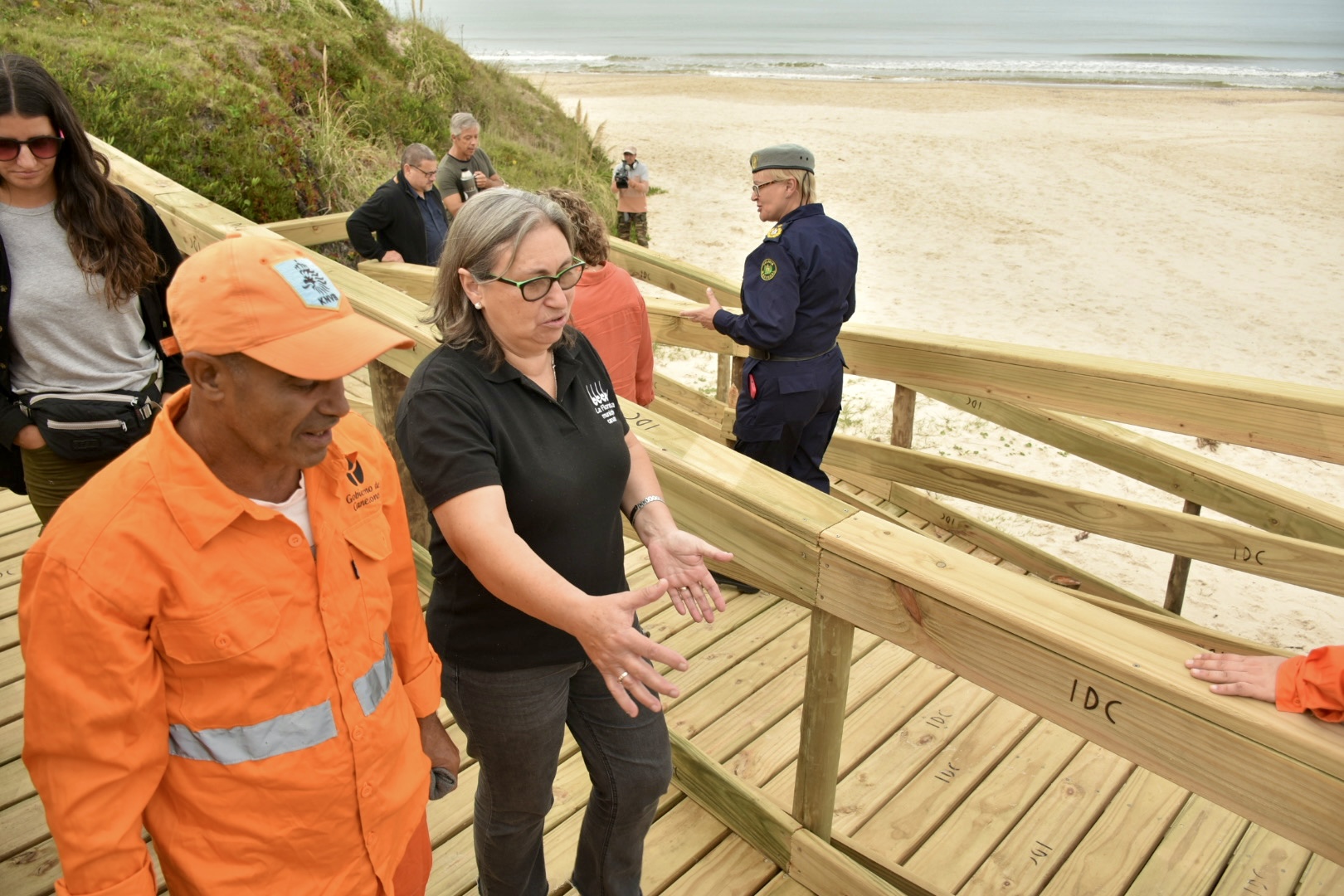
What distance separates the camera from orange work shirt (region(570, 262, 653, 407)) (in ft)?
11.3

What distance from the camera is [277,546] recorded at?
1432 millimetres

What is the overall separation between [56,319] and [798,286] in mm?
2545

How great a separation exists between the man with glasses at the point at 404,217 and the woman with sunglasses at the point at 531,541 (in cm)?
390

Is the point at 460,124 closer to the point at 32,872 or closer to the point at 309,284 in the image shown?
the point at 32,872

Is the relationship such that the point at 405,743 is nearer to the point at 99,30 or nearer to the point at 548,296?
the point at 548,296

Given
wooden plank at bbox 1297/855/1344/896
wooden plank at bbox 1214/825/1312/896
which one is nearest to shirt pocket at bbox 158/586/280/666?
wooden plank at bbox 1214/825/1312/896

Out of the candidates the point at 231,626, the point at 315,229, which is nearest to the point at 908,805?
the point at 231,626

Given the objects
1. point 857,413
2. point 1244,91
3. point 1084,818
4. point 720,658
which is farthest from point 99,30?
point 1244,91

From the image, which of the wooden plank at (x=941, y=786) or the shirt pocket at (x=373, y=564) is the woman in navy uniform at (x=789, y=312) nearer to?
the wooden plank at (x=941, y=786)

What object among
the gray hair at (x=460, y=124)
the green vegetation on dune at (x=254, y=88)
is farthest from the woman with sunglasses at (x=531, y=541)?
the green vegetation on dune at (x=254, y=88)

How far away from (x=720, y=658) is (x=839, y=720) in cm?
132

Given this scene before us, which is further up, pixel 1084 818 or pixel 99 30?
pixel 99 30

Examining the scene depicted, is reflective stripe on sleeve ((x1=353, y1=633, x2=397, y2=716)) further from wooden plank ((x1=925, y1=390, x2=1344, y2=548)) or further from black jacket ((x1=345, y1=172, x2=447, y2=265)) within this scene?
black jacket ((x1=345, y1=172, x2=447, y2=265))

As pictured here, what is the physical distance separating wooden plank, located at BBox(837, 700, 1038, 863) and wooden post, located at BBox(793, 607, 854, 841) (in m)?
0.34
